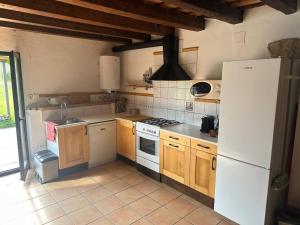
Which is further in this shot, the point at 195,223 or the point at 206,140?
the point at 206,140

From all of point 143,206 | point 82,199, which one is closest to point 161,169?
point 143,206

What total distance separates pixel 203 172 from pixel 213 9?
172cm

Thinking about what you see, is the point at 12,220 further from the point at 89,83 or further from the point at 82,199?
the point at 89,83

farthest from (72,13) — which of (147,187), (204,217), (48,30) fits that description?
(204,217)

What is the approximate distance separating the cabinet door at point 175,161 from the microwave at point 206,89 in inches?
29.2

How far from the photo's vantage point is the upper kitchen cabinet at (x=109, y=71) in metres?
3.84

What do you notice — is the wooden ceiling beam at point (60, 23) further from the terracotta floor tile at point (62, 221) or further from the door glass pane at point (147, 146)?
the terracotta floor tile at point (62, 221)

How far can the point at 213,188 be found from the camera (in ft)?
7.55

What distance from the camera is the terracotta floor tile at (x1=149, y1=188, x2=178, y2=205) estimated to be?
2.56m

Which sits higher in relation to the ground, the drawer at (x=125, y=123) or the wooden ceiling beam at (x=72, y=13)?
the wooden ceiling beam at (x=72, y=13)

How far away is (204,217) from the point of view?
2262mm

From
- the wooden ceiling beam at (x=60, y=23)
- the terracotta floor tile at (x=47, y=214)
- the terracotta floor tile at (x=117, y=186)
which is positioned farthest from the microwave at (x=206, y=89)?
the terracotta floor tile at (x=47, y=214)

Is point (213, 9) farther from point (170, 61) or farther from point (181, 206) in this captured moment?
point (181, 206)

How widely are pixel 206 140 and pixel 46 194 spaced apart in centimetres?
209
